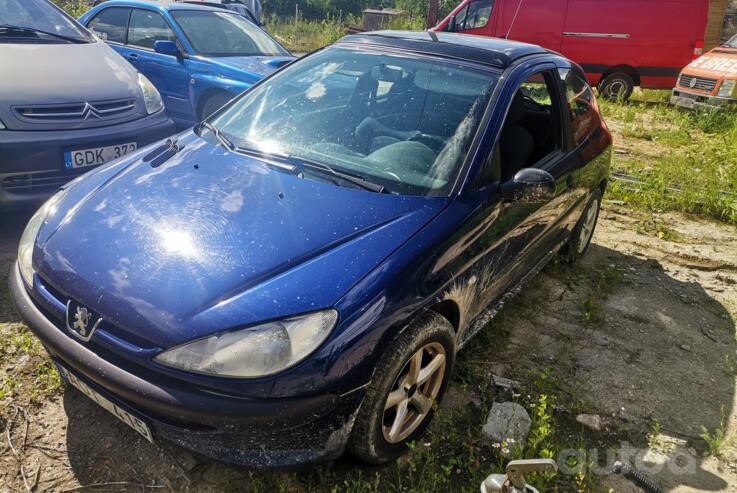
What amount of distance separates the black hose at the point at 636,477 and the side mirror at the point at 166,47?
5.47 m

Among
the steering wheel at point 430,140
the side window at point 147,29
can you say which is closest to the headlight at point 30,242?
the steering wheel at point 430,140

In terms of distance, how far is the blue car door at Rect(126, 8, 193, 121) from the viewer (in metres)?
5.98

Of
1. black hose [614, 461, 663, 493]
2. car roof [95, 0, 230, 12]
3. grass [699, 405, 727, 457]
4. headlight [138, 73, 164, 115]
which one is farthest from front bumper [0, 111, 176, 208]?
grass [699, 405, 727, 457]

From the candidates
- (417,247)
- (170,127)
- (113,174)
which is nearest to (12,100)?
(170,127)

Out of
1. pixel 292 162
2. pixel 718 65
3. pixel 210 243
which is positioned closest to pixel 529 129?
pixel 292 162

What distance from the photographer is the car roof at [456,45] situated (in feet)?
9.63

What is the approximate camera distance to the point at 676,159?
23.1ft

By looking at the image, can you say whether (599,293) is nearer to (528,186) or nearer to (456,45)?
(528,186)

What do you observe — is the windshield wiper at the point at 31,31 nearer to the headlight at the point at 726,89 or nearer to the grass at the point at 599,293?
the grass at the point at 599,293

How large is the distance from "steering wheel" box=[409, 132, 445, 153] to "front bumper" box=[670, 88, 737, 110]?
835 centimetres

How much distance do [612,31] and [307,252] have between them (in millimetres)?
11491

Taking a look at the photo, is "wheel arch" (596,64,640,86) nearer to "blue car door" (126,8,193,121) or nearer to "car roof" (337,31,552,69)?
"blue car door" (126,8,193,121)

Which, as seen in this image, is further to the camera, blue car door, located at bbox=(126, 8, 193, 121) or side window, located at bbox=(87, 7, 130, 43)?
side window, located at bbox=(87, 7, 130, 43)

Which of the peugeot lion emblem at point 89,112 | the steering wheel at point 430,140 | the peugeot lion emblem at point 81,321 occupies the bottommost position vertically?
the peugeot lion emblem at point 81,321
